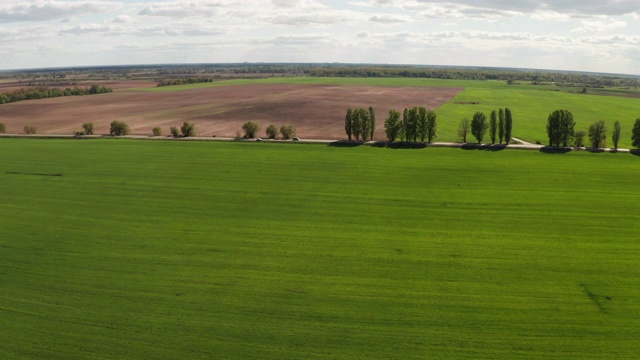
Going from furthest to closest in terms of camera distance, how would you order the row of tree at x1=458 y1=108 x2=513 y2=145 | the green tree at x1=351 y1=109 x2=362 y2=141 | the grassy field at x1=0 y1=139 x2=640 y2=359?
the green tree at x1=351 y1=109 x2=362 y2=141 < the row of tree at x1=458 y1=108 x2=513 y2=145 < the grassy field at x1=0 y1=139 x2=640 y2=359

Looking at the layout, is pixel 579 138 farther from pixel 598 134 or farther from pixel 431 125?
pixel 431 125

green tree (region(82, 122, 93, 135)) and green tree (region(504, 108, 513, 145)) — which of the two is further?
green tree (region(82, 122, 93, 135))

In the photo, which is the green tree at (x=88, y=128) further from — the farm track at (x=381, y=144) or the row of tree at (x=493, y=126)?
the row of tree at (x=493, y=126)

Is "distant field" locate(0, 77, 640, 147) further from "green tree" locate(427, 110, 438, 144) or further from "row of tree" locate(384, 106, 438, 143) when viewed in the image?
"green tree" locate(427, 110, 438, 144)

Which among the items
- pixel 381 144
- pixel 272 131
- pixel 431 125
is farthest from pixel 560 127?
pixel 272 131

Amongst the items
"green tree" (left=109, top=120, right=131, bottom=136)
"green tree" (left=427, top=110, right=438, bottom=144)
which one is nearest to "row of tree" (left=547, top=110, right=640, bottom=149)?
"green tree" (left=427, top=110, right=438, bottom=144)

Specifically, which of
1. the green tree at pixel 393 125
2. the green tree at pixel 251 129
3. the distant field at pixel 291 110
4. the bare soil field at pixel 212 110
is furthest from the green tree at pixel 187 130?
the green tree at pixel 393 125

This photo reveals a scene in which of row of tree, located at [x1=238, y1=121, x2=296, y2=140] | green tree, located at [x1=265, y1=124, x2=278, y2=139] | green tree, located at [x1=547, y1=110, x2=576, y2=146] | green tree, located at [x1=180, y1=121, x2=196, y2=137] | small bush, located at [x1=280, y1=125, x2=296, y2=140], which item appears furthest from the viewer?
green tree, located at [x1=180, y1=121, x2=196, y2=137]

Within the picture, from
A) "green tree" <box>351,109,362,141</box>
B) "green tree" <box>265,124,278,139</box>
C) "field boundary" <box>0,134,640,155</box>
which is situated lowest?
"field boundary" <box>0,134,640,155</box>
